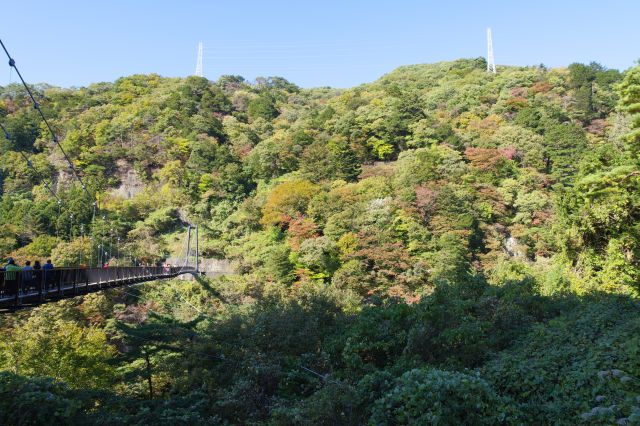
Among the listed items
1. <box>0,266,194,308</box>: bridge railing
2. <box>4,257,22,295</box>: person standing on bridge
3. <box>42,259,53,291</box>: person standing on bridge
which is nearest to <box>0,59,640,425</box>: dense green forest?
<box>0,266,194,308</box>: bridge railing

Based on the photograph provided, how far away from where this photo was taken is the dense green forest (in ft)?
23.0

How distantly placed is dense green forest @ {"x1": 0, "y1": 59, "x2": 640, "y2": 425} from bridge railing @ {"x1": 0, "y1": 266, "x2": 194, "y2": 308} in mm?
1555

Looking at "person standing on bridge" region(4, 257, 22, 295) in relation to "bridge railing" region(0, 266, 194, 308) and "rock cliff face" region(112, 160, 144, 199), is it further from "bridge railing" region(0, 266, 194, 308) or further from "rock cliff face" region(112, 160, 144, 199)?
"rock cliff face" region(112, 160, 144, 199)

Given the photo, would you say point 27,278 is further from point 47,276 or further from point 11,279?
point 47,276

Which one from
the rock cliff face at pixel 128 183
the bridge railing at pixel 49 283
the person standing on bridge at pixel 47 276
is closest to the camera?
the bridge railing at pixel 49 283

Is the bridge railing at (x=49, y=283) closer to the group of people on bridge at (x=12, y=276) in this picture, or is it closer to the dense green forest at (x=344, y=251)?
the group of people on bridge at (x=12, y=276)

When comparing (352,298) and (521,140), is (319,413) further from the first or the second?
(521,140)

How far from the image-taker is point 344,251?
21.1m

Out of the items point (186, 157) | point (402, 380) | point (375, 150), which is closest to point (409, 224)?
point (375, 150)

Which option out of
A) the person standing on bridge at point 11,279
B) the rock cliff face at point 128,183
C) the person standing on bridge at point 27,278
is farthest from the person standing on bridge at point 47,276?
the rock cliff face at point 128,183

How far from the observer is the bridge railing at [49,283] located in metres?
6.61

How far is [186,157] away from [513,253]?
28606 millimetres

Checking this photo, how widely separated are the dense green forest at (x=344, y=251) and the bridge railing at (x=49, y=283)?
5.10 feet

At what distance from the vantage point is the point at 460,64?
6116 centimetres
